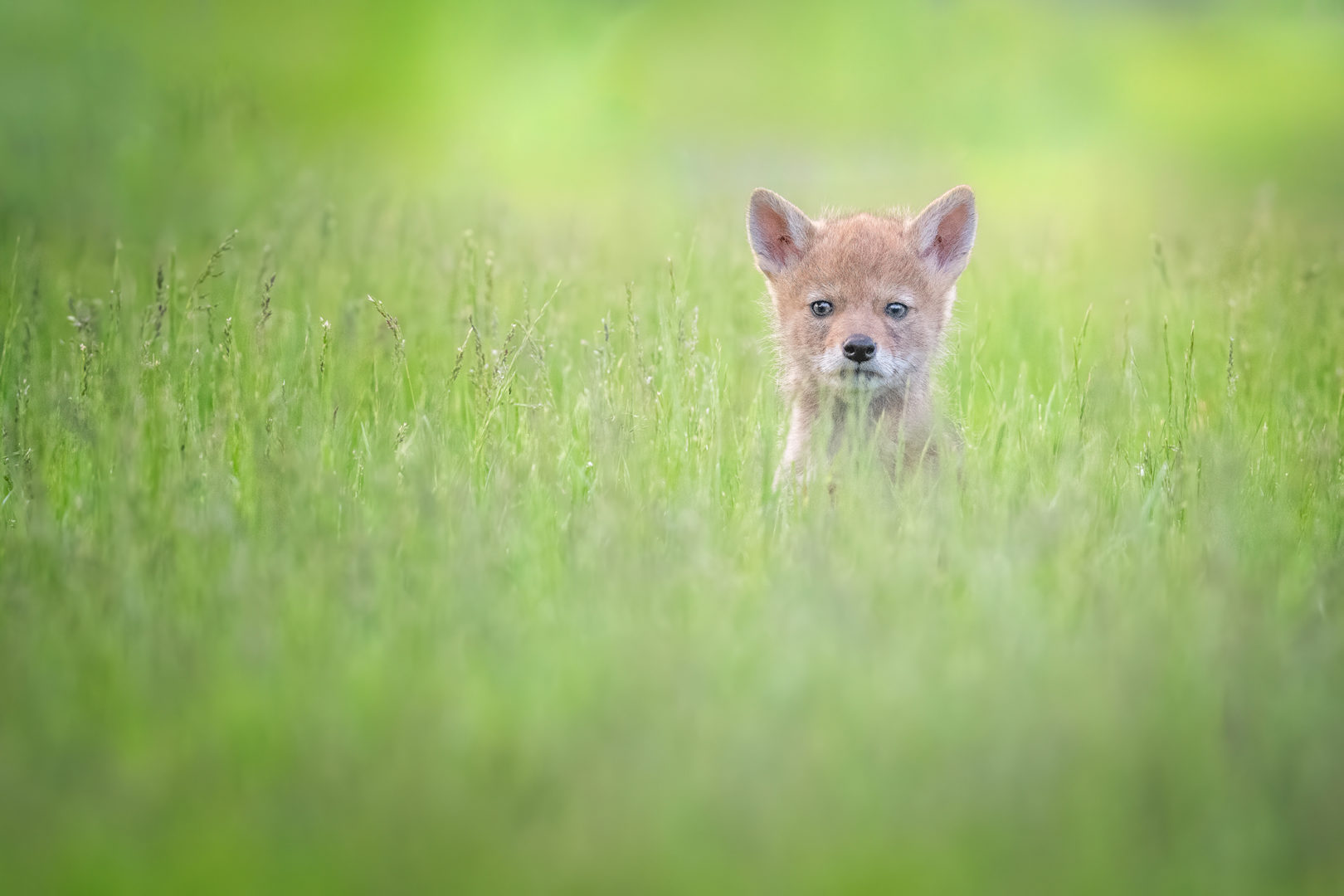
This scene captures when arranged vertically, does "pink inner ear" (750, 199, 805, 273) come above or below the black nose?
above

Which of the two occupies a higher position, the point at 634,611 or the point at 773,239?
the point at 773,239

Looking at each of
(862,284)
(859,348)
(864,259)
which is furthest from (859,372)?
(864,259)

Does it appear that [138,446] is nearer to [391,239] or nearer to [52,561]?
[52,561]

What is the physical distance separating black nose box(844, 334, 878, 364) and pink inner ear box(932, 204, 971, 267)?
0.88m

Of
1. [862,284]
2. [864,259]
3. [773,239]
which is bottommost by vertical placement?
[862,284]

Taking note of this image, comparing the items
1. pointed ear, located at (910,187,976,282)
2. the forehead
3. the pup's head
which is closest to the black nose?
the pup's head

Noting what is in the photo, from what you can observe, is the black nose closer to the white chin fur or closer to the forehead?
the white chin fur

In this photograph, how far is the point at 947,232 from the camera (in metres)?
5.35

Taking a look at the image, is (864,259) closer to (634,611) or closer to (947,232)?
(947,232)

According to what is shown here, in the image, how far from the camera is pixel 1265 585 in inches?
116

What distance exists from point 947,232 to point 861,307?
67 centimetres

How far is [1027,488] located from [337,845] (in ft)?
8.33

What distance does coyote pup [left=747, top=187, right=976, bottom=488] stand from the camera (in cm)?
480

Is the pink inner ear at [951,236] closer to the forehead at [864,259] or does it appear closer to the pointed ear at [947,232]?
the pointed ear at [947,232]
